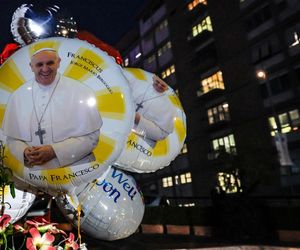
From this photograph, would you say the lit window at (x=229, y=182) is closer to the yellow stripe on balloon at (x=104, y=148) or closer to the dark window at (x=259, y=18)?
the dark window at (x=259, y=18)

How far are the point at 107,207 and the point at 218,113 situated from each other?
3195 centimetres

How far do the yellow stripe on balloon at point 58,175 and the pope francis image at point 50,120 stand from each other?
0.05 metres

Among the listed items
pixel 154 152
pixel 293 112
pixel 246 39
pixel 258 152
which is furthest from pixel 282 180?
pixel 154 152

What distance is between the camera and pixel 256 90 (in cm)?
3089

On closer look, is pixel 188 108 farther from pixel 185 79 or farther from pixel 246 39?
pixel 246 39

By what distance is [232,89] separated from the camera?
33.5 metres

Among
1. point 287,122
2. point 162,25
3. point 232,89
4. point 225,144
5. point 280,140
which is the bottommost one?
point 280,140

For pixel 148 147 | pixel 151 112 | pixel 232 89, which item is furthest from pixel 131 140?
pixel 232 89

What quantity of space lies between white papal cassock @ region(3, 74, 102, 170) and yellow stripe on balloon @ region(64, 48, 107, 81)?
9 centimetres

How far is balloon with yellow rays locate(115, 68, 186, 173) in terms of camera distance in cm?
446

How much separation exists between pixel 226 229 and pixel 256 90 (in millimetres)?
21046

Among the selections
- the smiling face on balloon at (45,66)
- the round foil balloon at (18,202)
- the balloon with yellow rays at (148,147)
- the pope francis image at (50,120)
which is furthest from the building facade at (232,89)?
the smiling face on balloon at (45,66)

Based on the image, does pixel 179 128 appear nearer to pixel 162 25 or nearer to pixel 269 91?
pixel 269 91

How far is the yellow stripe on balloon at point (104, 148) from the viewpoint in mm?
3479
